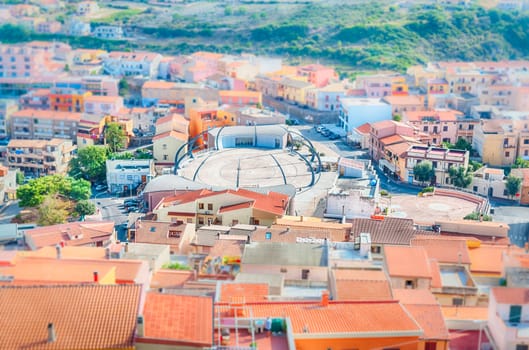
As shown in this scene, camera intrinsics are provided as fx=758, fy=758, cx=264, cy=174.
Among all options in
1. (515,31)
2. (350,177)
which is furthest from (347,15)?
(350,177)

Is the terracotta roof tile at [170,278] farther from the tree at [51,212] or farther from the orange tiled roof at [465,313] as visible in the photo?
the tree at [51,212]

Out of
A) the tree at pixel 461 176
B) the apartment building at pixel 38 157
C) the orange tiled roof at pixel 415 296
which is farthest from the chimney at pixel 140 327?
the apartment building at pixel 38 157

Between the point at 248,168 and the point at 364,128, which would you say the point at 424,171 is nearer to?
the point at 248,168

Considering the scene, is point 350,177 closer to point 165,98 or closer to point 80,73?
point 165,98

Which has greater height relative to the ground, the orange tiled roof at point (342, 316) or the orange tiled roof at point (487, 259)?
the orange tiled roof at point (342, 316)

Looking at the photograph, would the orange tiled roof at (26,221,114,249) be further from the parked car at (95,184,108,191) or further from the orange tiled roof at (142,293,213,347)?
the parked car at (95,184,108,191)
